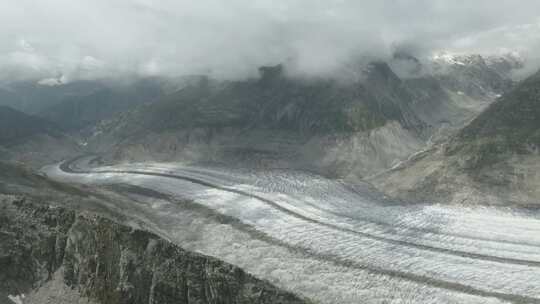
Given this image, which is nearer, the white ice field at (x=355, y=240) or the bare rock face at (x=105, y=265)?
the bare rock face at (x=105, y=265)

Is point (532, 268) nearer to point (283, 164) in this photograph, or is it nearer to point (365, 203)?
point (365, 203)

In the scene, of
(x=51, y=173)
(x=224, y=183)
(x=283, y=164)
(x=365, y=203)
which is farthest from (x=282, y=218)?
(x=51, y=173)

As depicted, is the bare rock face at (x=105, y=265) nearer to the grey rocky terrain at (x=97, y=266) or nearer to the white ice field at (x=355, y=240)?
the grey rocky terrain at (x=97, y=266)

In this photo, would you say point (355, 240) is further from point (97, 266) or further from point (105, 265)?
point (97, 266)

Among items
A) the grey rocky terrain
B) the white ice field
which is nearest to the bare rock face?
the grey rocky terrain

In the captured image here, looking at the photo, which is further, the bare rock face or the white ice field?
the white ice field

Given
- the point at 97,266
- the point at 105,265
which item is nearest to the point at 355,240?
the point at 105,265

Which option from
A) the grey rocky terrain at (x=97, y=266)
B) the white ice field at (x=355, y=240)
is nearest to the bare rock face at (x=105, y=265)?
the grey rocky terrain at (x=97, y=266)

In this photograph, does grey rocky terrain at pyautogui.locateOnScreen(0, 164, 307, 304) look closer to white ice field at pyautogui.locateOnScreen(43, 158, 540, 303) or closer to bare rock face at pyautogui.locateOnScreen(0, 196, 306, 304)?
bare rock face at pyautogui.locateOnScreen(0, 196, 306, 304)
